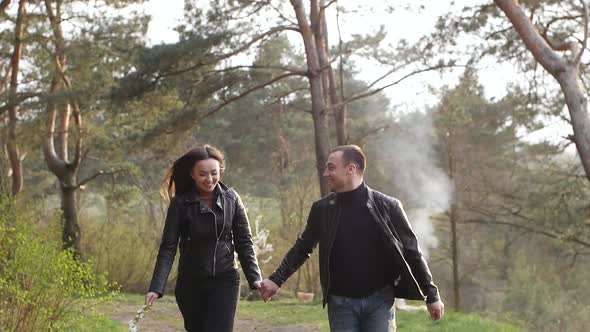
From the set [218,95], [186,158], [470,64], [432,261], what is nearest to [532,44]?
[470,64]

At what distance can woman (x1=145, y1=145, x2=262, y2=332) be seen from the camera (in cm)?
464

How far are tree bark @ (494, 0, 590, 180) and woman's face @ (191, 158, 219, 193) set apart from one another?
7886mm

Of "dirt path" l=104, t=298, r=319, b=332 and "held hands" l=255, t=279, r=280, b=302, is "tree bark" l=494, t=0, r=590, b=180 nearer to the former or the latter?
"dirt path" l=104, t=298, r=319, b=332

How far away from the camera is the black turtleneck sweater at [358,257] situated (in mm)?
4266

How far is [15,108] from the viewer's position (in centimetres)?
1727

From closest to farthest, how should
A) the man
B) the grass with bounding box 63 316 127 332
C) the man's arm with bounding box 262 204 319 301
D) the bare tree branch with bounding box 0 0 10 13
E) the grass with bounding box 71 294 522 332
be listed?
1. the man
2. the man's arm with bounding box 262 204 319 301
3. the grass with bounding box 63 316 127 332
4. the grass with bounding box 71 294 522 332
5. the bare tree branch with bounding box 0 0 10 13

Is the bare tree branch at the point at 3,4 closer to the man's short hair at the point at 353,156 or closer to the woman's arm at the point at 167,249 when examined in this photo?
the woman's arm at the point at 167,249

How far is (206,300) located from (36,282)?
8.40 feet

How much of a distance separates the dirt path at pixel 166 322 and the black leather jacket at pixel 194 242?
6.36 meters

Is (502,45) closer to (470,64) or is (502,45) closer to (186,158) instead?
(470,64)

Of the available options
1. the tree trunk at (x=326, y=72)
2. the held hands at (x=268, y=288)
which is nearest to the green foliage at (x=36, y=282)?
the held hands at (x=268, y=288)

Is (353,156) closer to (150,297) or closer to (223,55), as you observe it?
(150,297)

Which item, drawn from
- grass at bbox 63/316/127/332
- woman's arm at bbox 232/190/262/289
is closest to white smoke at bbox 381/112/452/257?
grass at bbox 63/316/127/332

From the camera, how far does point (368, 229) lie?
14.1 ft
